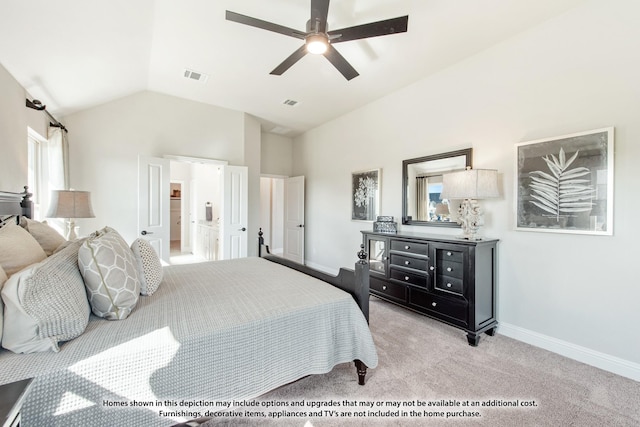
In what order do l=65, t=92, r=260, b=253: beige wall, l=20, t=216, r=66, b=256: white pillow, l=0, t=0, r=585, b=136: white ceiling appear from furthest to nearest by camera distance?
l=65, t=92, r=260, b=253: beige wall, l=0, t=0, r=585, b=136: white ceiling, l=20, t=216, r=66, b=256: white pillow

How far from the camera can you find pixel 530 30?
2.60m

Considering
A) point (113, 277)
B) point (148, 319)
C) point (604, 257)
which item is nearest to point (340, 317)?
point (148, 319)

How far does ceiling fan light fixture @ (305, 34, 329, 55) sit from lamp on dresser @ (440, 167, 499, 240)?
178cm

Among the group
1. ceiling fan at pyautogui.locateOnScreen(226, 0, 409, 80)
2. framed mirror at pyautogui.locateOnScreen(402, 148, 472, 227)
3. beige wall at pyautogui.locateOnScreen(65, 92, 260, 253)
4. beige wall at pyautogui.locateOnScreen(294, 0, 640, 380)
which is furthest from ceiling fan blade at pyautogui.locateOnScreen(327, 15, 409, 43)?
beige wall at pyautogui.locateOnScreen(65, 92, 260, 253)

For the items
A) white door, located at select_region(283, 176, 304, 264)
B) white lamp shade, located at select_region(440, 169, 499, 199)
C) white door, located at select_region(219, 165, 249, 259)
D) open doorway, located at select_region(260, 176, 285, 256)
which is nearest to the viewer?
white lamp shade, located at select_region(440, 169, 499, 199)

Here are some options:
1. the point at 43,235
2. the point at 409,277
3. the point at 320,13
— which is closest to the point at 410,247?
the point at 409,277

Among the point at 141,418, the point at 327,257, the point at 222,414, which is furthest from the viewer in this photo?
the point at 327,257

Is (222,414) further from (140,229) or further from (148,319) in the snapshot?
(140,229)

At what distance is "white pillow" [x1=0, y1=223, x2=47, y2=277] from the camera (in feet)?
4.33

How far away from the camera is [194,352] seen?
1.29 metres

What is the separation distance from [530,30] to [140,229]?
5217 mm

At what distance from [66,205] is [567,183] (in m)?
4.90

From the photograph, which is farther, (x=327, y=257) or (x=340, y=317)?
(x=327, y=257)

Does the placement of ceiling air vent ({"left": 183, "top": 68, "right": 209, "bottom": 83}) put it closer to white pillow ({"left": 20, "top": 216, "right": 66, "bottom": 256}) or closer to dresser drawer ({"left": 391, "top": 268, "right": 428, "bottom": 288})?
white pillow ({"left": 20, "top": 216, "right": 66, "bottom": 256})
